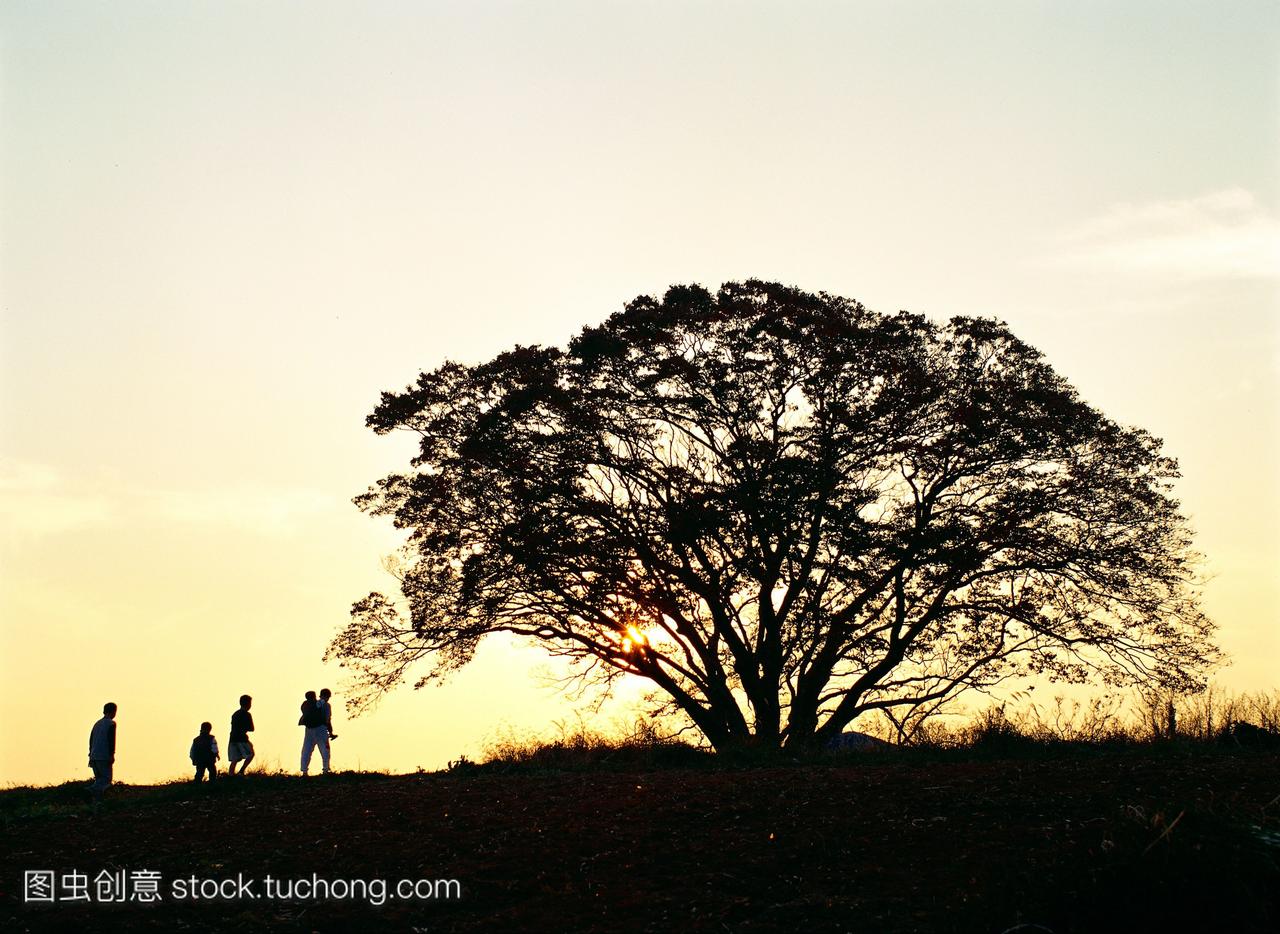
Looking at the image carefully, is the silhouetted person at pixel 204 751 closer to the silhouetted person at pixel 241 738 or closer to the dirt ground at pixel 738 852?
the silhouetted person at pixel 241 738

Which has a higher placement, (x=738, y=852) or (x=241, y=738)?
(x=241, y=738)

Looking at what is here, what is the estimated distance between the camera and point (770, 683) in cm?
2094

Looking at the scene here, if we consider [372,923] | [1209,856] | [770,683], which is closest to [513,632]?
[770,683]

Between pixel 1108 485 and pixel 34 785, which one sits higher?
pixel 1108 485

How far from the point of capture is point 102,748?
1806 cm

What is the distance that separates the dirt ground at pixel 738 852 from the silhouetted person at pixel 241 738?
3.46m

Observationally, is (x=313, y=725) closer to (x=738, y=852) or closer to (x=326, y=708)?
(x=326, y=708)

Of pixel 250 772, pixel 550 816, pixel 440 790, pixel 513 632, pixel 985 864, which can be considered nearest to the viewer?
pixel 985 864

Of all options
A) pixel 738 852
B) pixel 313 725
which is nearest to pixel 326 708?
pixel 313 725

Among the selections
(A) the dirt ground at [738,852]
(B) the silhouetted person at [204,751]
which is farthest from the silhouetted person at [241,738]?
(A) the dirt ground at [738,852]

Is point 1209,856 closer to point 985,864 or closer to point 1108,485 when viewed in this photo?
→ point 985,864

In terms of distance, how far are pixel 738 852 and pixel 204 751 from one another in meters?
11.0

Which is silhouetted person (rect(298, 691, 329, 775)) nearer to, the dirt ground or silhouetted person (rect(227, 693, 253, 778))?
silhouetted person (rect(227, 693, 253, 778))

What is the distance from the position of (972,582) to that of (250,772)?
41.1ft
